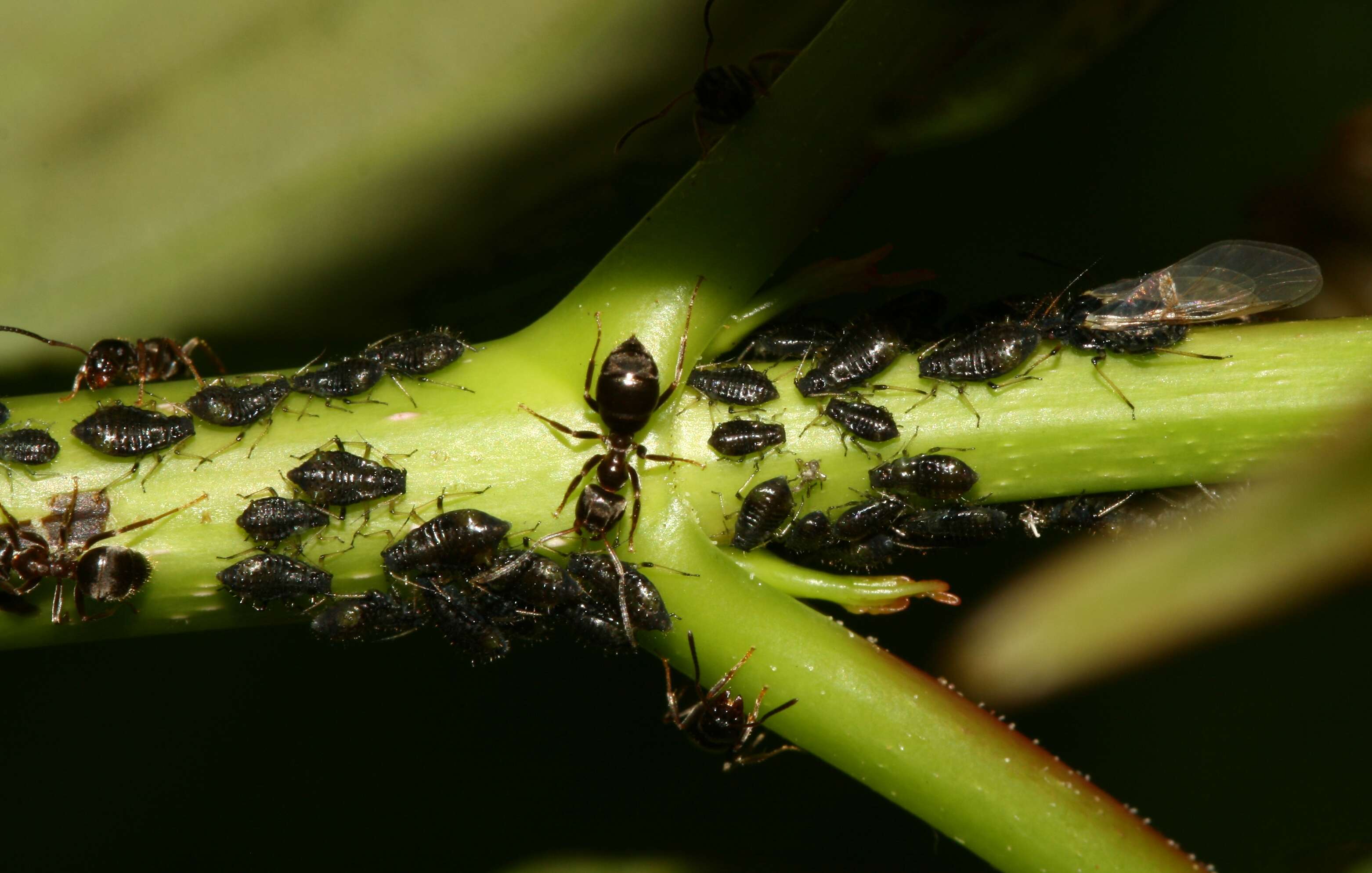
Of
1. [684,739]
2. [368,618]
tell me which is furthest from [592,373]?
[684,739]

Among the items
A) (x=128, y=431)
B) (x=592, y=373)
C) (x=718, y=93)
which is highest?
(x=718, y=93)

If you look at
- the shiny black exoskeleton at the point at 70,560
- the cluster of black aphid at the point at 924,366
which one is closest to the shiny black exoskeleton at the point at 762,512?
the cluster of black aphid at the point at 924,366

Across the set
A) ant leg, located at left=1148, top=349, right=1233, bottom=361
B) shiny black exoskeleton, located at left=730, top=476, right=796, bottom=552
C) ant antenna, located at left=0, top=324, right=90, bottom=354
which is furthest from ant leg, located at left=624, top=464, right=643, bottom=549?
ant antenna, located at left=0, top=324, right=90, bottom=354

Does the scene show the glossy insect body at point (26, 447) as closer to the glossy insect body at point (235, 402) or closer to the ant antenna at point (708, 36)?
the glossy insect body at point (235, 402)

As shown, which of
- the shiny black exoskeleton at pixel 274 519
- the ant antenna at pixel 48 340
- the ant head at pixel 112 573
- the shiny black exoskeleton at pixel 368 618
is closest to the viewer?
the ant head at pixel 112 573

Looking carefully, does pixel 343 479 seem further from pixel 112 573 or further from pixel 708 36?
pixel 708 36

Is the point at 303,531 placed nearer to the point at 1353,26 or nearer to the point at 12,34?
the point at 12,34

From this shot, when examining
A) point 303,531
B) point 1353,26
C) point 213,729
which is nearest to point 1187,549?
point 303,531
